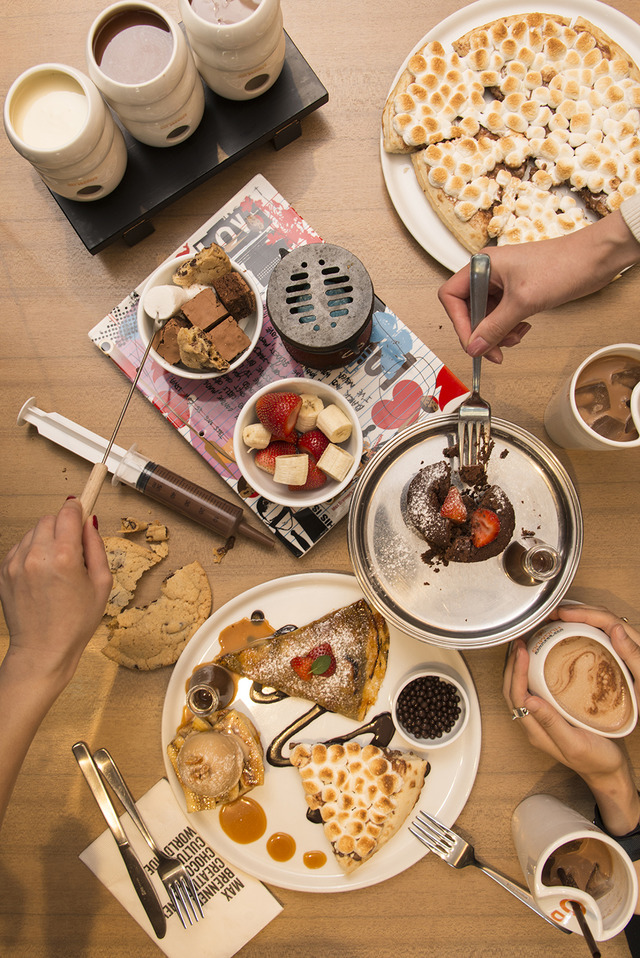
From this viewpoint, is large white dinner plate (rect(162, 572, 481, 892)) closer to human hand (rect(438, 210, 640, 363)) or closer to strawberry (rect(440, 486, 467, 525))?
strawberry (rect(440, 486, 467, 525))

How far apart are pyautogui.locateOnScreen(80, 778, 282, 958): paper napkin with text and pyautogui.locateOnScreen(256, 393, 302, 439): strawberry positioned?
40.5 inches

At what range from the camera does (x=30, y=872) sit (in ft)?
5.22

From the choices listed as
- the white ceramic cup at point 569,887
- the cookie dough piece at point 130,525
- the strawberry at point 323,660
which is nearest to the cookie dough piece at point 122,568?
the cookie dough piece at point 130,525

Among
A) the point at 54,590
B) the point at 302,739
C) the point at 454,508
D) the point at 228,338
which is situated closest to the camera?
the point at 54,590

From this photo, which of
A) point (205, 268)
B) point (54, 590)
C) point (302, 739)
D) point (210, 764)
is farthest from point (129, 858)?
point (205, 268)

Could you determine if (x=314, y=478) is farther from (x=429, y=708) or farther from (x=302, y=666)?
(x=429, y=708)

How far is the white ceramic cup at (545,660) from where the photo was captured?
136 centimetres

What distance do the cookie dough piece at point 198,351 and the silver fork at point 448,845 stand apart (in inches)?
51.7

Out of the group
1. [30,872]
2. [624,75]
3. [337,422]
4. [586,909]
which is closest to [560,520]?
[337,422]

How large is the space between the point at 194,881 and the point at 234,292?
1.57 metres

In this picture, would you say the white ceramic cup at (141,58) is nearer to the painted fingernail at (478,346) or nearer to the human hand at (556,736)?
the painted fingernail at (478,346)

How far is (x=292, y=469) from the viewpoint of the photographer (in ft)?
4.59

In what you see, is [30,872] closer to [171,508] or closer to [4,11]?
[171,508]

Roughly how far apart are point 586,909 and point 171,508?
1.40m
